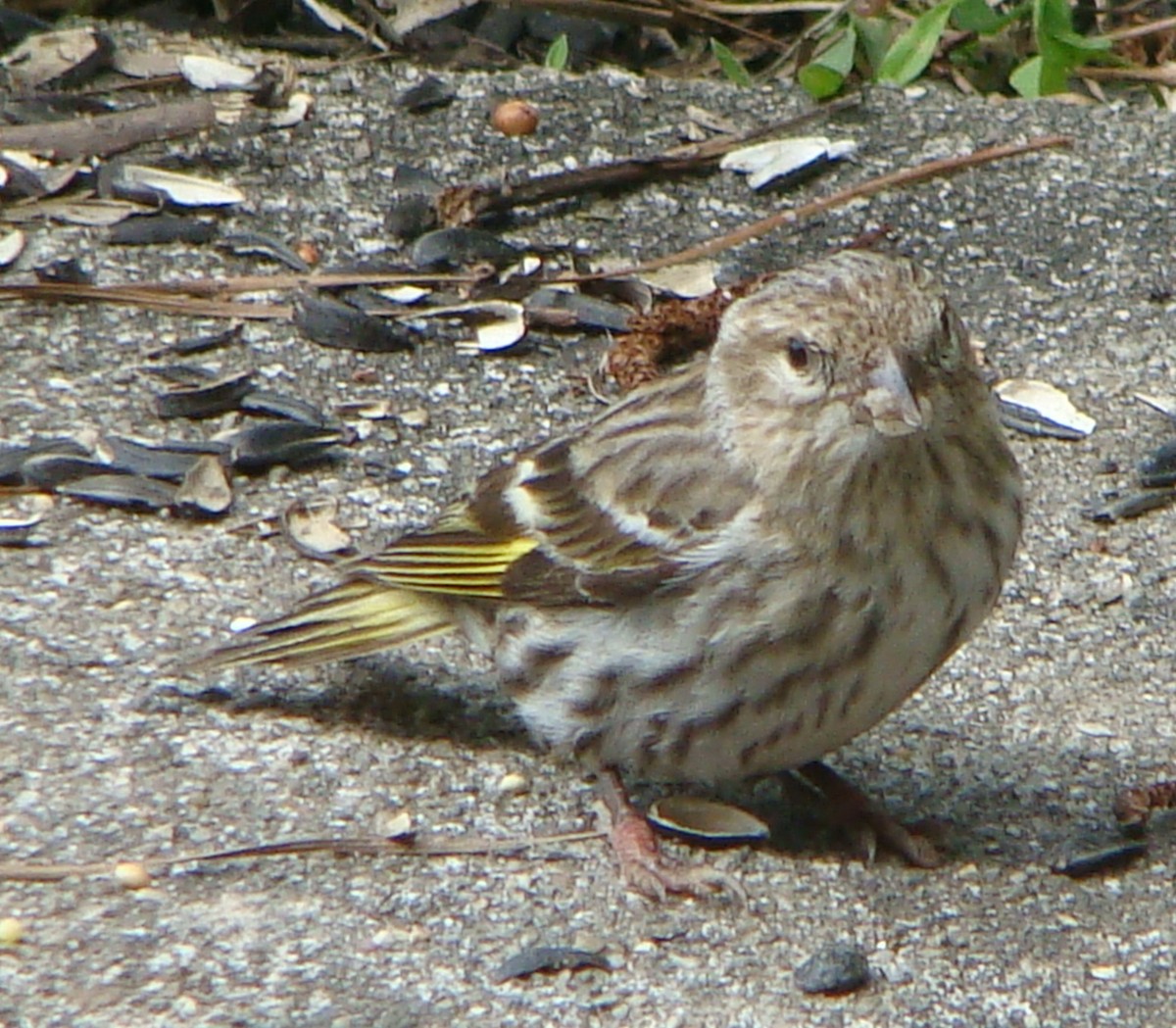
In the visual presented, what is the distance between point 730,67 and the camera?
720 centimetres

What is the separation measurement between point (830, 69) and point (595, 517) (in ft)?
9.54

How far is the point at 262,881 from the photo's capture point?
161 inches

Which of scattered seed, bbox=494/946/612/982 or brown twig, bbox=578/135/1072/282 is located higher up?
brown twig, bbox=578/135/1072/282

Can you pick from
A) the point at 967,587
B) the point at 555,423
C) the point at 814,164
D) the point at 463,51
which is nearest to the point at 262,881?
the point at 967,587

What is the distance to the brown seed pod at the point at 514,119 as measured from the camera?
658 centimetres

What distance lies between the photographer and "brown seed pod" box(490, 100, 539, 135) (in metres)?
6.58

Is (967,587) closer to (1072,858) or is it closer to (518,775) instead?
(1072,858)

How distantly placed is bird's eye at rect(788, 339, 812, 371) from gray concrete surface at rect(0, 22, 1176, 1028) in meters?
0.91

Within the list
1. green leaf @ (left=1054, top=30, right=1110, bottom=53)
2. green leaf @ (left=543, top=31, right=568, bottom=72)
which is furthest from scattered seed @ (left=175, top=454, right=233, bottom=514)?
green leaf @ (left=1054, top=30, right=1110, bottom=53)

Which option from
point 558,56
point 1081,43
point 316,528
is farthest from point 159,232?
point 1081,43

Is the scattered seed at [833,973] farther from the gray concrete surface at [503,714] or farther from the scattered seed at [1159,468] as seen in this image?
the scattered seed at [1159,468]

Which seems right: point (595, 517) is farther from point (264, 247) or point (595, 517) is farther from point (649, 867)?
point (264, 247)

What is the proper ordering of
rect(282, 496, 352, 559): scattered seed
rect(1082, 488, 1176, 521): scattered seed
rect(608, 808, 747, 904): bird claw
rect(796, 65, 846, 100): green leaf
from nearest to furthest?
1. rect(608, 808, 747, 904): bird claw
2. rect(282, 496, 352, 559): scattered seed
3. rect(1082, 488, 1176, 521): scattered seed
4. rect(796, 65, 846, 100): green leaf

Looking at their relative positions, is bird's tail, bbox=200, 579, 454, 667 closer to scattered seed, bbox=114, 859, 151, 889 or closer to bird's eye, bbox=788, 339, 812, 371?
scattered seed, bbox=114, 859, 151, 889
